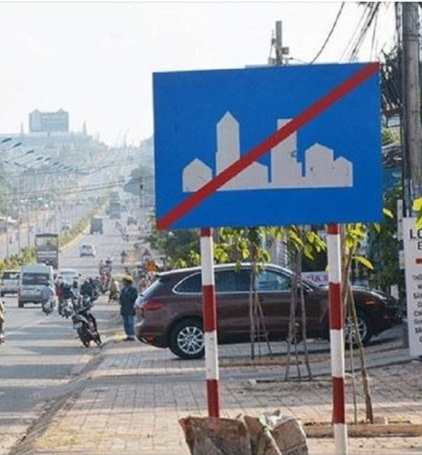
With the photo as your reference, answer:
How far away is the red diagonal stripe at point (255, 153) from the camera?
9055 millimetres

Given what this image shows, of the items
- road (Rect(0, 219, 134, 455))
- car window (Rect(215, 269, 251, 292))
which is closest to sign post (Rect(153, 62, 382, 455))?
road (Rect(0, 219, 134, 455))

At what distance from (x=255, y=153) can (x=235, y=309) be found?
649 inches

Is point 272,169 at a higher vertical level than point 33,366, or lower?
higher

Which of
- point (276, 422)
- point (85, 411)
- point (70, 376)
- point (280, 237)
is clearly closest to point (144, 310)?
point (70, 376)

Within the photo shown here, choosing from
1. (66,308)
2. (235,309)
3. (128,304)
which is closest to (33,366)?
(235,309)

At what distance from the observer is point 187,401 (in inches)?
678

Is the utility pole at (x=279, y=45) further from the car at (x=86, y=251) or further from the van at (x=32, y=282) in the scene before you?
the car at (x=86, y=251)

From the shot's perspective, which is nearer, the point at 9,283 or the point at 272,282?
the point at 272,282

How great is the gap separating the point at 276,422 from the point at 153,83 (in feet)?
7.90

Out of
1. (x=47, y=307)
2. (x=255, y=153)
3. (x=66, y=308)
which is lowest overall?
(x=47, y=307)

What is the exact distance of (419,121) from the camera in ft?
70.3

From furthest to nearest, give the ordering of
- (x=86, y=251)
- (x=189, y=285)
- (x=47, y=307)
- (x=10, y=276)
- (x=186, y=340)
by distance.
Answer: (x=86, y=251) < (x=10, y=276) < (x=47, y=307) < (x=189, y=285) < (x=186, y=340)

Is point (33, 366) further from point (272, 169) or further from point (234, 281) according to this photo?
point (272, 169)

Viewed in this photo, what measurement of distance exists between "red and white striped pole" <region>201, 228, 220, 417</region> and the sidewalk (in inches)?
111
